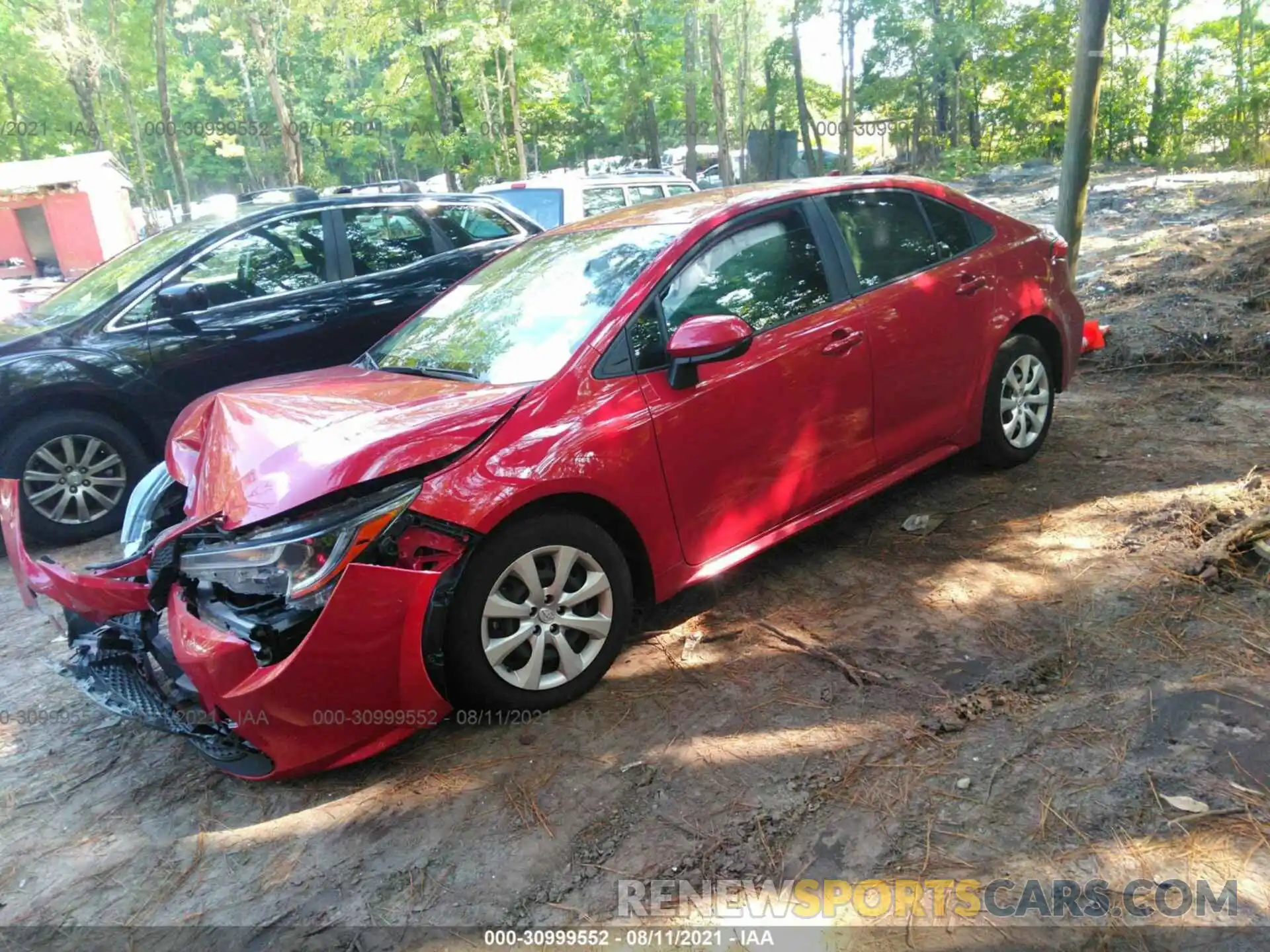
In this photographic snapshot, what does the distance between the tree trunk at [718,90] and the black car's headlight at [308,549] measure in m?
21.2

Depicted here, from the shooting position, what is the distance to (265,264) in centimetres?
586

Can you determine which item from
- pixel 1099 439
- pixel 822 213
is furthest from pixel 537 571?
pixel 1099 439

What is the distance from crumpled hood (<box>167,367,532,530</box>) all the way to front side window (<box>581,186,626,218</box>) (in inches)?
296

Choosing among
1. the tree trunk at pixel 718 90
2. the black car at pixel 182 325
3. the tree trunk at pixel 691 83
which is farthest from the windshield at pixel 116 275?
the tree trunk at pixel 691 83

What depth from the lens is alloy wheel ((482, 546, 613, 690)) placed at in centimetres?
286

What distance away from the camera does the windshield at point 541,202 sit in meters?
9.69

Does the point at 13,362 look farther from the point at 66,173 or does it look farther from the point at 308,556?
the point at 66,173

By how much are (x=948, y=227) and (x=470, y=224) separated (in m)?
3.83

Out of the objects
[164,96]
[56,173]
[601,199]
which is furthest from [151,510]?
[56,173]

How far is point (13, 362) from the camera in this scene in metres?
5.00

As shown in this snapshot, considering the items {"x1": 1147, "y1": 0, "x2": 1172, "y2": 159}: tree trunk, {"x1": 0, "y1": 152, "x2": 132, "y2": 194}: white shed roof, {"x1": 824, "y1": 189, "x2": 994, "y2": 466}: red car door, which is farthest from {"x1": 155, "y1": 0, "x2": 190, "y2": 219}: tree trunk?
{"x1": 1147, "y1": 0, "x2": 1172, "y2": 159}: tree trunk

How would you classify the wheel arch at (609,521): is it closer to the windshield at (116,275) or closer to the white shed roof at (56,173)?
the windshield at (116,275)

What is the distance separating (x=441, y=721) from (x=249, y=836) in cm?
69

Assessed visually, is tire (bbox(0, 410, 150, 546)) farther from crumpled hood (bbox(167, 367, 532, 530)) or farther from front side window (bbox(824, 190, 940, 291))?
front side window (bbox(824, 190, 940, 291))
